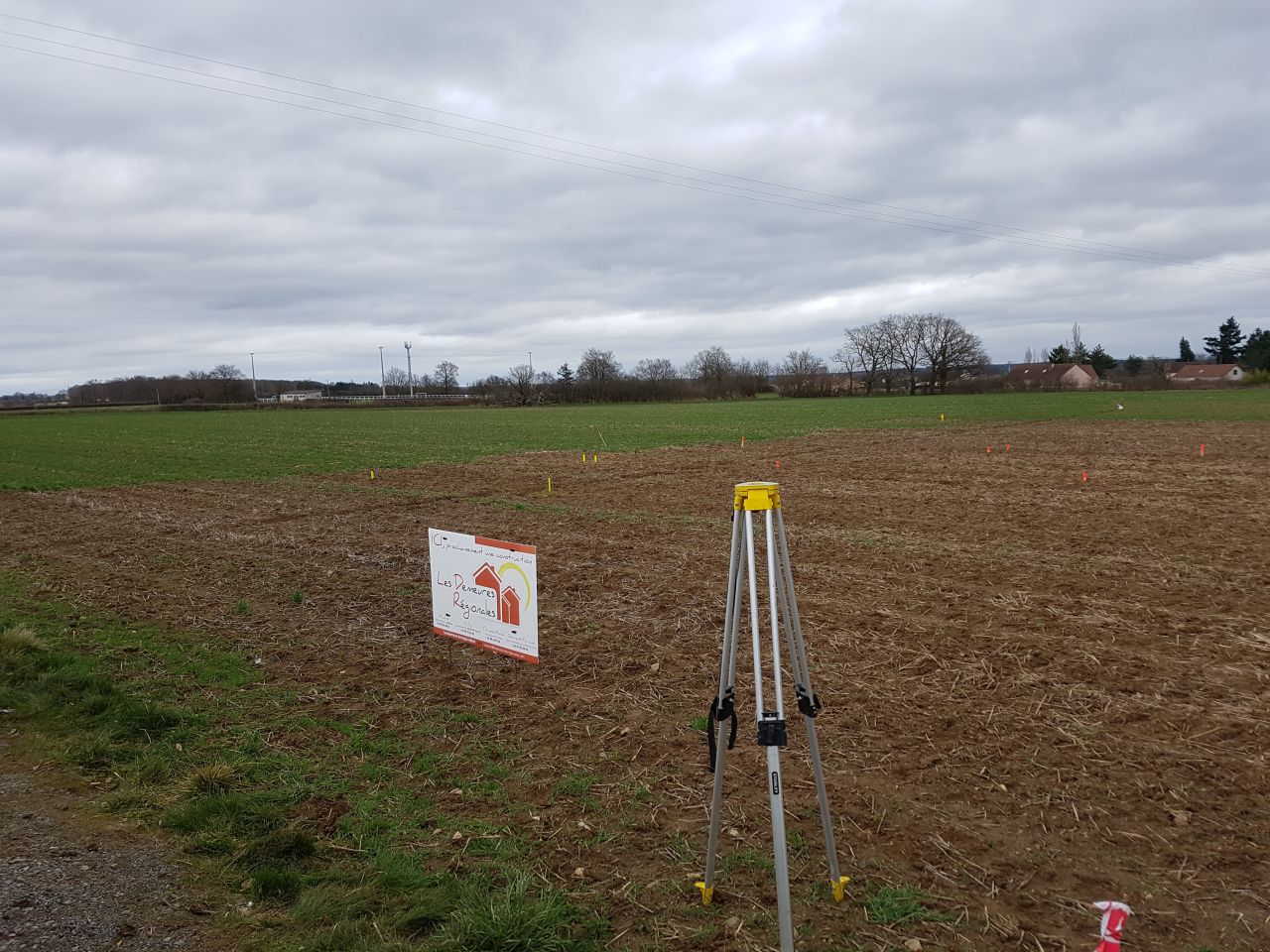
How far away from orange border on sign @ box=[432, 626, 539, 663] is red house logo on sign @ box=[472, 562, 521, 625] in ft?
0.83

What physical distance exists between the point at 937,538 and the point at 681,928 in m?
8.95

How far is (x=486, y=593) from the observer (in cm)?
699

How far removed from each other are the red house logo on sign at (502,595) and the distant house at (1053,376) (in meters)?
107

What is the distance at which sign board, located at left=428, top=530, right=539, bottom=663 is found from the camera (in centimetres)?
655

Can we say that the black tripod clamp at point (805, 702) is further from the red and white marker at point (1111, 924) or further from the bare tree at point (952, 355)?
the bare tree at point (952, 355)

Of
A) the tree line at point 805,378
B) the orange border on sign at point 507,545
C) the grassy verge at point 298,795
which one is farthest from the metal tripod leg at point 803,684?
the tree line at point 805,378

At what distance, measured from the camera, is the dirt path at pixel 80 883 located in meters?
3.28

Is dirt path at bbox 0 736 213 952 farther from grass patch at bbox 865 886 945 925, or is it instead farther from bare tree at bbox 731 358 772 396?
bare tree at bbox 731 358 772 396

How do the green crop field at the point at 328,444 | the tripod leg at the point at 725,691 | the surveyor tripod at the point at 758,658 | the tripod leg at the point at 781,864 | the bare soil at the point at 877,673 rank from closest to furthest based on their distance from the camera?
the tripod leg at the point at 781,864
the surveyor tripod at the point at 758,658
the tripod leg at the point at 725,691
the bare soil at the point at 877,673
the green crop field at the point at 328,444

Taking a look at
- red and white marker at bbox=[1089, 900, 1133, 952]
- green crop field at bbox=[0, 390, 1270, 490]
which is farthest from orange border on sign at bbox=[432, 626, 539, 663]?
green crop field at bbox=[0, 390, 1270, 490]

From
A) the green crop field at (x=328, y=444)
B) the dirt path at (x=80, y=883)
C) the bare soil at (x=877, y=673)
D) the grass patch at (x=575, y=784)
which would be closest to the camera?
the dirt path at (x=80, y=883)

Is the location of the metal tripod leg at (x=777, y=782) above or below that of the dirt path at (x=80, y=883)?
above

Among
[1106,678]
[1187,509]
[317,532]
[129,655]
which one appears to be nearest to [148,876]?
[129,655]

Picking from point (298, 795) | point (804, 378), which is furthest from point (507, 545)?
point (804, 378)
